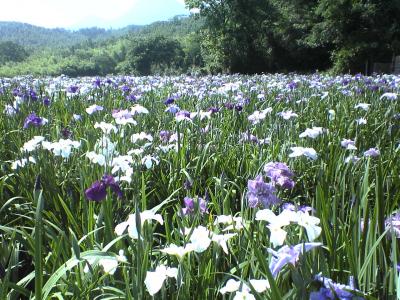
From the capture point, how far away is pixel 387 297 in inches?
45.4

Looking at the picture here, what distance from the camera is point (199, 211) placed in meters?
1.53

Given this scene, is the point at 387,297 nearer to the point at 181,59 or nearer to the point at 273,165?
the point at 273,165

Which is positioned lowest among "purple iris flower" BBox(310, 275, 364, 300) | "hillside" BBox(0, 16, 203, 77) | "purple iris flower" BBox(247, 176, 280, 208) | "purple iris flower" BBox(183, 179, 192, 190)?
"purple iris flower" BBox(183, 179, 192, 190)

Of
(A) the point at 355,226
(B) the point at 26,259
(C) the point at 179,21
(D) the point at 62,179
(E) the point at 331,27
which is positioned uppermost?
(C) the point at 179,21

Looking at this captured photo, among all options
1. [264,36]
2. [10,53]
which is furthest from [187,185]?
[10,53]

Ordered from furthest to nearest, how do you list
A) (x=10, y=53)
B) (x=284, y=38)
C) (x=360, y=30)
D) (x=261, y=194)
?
(x=10, y=53) → (x=284, y=38) → (x=360, y=30) → (x=261, y=194)

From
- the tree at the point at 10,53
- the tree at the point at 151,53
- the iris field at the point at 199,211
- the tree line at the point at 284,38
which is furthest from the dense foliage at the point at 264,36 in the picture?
the tree at the point at 10,53

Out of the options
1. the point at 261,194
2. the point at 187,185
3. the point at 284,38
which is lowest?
the point at 187,185

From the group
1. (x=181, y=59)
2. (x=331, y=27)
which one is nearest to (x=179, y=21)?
(x=181, y=59)

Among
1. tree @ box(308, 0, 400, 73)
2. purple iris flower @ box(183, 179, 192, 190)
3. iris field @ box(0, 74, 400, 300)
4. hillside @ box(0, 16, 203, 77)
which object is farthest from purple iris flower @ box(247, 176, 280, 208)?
tree @ box(308, 0, 400, 73)

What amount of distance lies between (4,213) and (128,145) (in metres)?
0.97

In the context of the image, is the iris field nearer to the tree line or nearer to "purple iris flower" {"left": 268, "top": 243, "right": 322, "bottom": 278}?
"purple iris flower" {"left": 268, "top": 243, "right": 322, "bottom": 278}

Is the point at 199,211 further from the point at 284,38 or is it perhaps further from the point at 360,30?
the point at 284,38

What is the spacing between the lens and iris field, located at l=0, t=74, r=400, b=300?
1.15 m
